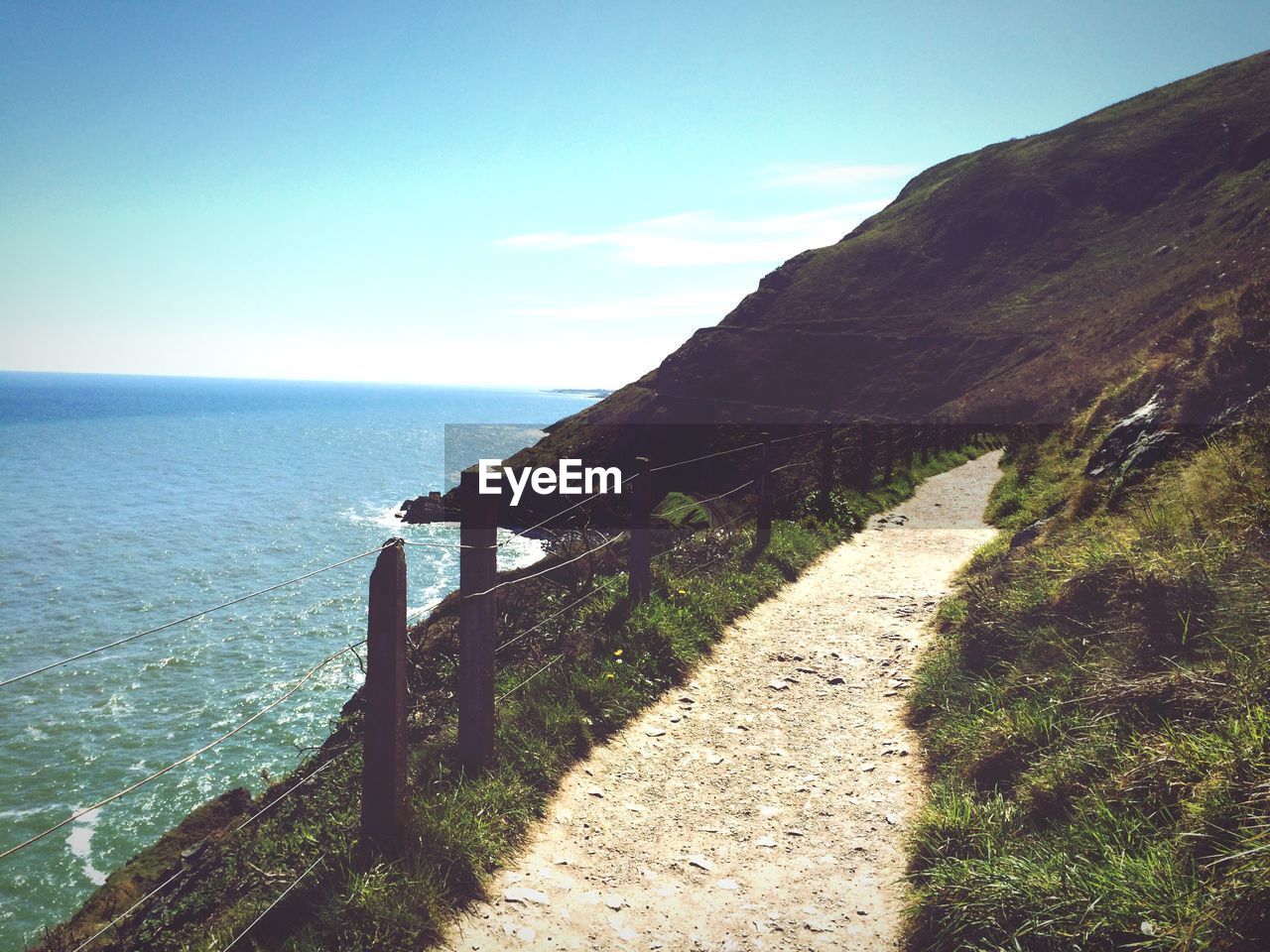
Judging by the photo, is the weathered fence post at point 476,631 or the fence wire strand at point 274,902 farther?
the weathered fence post at point 476,631

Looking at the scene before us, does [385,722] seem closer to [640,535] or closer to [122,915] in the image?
[122,915]

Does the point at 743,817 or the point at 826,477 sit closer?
the point at 743,817

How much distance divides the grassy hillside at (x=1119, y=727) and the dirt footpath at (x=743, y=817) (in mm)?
421

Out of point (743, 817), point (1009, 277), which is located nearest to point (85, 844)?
point (743, 817)

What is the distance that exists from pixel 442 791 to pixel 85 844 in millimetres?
12874

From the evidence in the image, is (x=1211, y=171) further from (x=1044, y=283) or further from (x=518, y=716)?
(x=518, y=716)

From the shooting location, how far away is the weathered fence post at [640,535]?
8469 mm

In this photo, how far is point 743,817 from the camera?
17.2 feet

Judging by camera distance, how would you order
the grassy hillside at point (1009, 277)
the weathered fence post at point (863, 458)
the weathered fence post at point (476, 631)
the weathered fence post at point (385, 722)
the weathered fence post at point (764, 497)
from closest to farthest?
the weathered fence post at point (385, 722)
the weathered fence post at point (476, 631)
the weathered fence post at point (764, 497)
the weathered fence post at point (863, 458)
the grassy hillside at point (1009, 277)

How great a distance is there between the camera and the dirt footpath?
13.5 ft

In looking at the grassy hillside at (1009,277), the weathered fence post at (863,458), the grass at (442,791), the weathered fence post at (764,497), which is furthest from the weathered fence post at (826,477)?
the grassy hillside at (1009,277)

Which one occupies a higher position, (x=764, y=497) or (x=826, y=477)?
(x=826, y=477)

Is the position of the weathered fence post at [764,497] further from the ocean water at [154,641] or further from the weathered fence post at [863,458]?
the ocean water at [154,641]

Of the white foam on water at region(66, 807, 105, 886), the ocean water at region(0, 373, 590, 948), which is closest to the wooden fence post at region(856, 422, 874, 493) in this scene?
the ocean water at region(0, 373, 590, 948)
